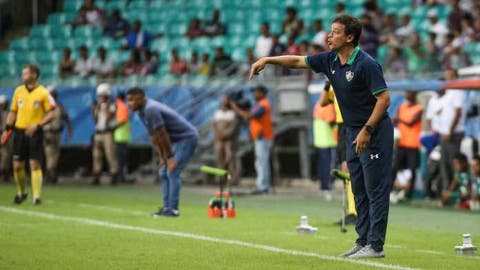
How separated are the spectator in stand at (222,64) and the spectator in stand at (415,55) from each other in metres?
4.93

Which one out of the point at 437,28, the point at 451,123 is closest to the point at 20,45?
the point at 437,28

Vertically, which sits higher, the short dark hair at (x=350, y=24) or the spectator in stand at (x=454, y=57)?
the spectator in stand at (x=454, y=57)

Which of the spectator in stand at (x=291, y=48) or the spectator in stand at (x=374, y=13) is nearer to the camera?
the spectator in stand at (x=291, y=48)

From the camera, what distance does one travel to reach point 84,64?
100ft

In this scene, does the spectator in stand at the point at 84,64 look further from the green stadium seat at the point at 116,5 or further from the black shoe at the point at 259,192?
the black shoe at the point at 259,192

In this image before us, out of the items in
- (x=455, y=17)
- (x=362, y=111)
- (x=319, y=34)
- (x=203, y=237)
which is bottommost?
(x=203, y=237)

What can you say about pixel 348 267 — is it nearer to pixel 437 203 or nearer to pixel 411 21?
pixel 437 203

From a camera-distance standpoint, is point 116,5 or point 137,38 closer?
point 137,38

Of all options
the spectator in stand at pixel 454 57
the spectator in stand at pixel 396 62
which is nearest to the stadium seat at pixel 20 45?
the spectator in stand at pixel 396 62

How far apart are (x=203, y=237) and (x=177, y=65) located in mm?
14839

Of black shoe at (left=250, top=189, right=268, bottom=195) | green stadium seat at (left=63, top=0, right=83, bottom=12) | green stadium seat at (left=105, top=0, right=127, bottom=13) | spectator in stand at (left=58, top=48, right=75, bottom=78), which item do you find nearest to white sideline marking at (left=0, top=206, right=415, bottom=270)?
black shoe at (left=250, top=189, right=268, bottom=195)

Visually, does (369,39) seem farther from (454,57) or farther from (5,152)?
(5,152)

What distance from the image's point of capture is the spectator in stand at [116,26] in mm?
32062

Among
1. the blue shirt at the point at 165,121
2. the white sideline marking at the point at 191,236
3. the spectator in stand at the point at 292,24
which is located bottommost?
the white sideline marking at the point at 191,236
